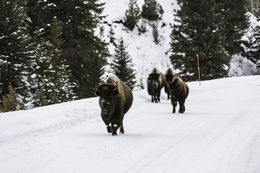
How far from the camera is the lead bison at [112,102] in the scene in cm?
Answer: 678

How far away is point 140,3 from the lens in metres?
62.8

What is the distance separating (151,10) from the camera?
59.4 m

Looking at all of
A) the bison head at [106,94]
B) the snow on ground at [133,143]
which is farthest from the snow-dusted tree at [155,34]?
the bison head at [106,94]

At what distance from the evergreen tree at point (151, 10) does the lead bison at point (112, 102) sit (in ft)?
175

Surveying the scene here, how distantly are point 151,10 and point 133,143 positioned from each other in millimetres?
55500

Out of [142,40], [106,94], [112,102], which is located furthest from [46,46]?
[142,40]

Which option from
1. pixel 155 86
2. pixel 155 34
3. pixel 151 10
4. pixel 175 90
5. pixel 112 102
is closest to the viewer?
pixel 112 102

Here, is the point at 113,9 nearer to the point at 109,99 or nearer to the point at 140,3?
the point at 140,3

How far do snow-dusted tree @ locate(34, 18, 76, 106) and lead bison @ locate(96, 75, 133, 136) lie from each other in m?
12.8

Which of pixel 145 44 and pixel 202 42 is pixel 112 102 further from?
pixel 145 44

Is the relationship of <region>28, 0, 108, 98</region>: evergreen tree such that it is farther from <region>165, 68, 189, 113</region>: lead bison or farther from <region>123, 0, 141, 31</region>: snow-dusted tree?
<region>123, 0, 141, 31</region>: snow-dusted tree

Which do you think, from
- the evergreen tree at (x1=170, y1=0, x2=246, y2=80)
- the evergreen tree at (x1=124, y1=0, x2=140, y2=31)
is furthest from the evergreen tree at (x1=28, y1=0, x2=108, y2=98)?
the evergreen tree at (x1=124, y1=0, x2=140, y2=31)

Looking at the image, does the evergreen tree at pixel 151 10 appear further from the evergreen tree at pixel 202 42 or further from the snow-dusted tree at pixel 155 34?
the evergreen tree at pixel 202 42

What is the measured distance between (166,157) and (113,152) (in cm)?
100
